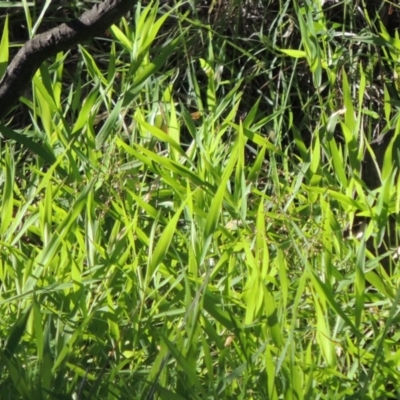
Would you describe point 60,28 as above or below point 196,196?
above

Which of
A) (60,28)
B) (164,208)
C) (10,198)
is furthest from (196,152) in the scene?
(60,28)

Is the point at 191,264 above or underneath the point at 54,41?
underneath

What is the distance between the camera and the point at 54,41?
98 cm

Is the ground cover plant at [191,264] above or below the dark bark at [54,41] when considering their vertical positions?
below

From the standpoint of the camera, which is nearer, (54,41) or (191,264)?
(54,41)

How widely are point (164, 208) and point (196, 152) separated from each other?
142 mm

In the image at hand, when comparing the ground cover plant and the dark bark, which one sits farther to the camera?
the ground cover plant

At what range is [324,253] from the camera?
1.45m

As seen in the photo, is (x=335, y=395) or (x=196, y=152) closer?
(x=335, y=395)

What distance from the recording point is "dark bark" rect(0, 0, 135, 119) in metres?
0.97

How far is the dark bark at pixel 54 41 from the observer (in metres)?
0.97

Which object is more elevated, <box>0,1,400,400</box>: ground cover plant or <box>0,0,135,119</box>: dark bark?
<box>0,0,135,119</box>: dark bark

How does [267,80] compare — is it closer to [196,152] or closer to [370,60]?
[370,60]

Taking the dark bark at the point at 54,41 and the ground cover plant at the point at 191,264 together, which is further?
the ground cover plant at the point at 191,264
